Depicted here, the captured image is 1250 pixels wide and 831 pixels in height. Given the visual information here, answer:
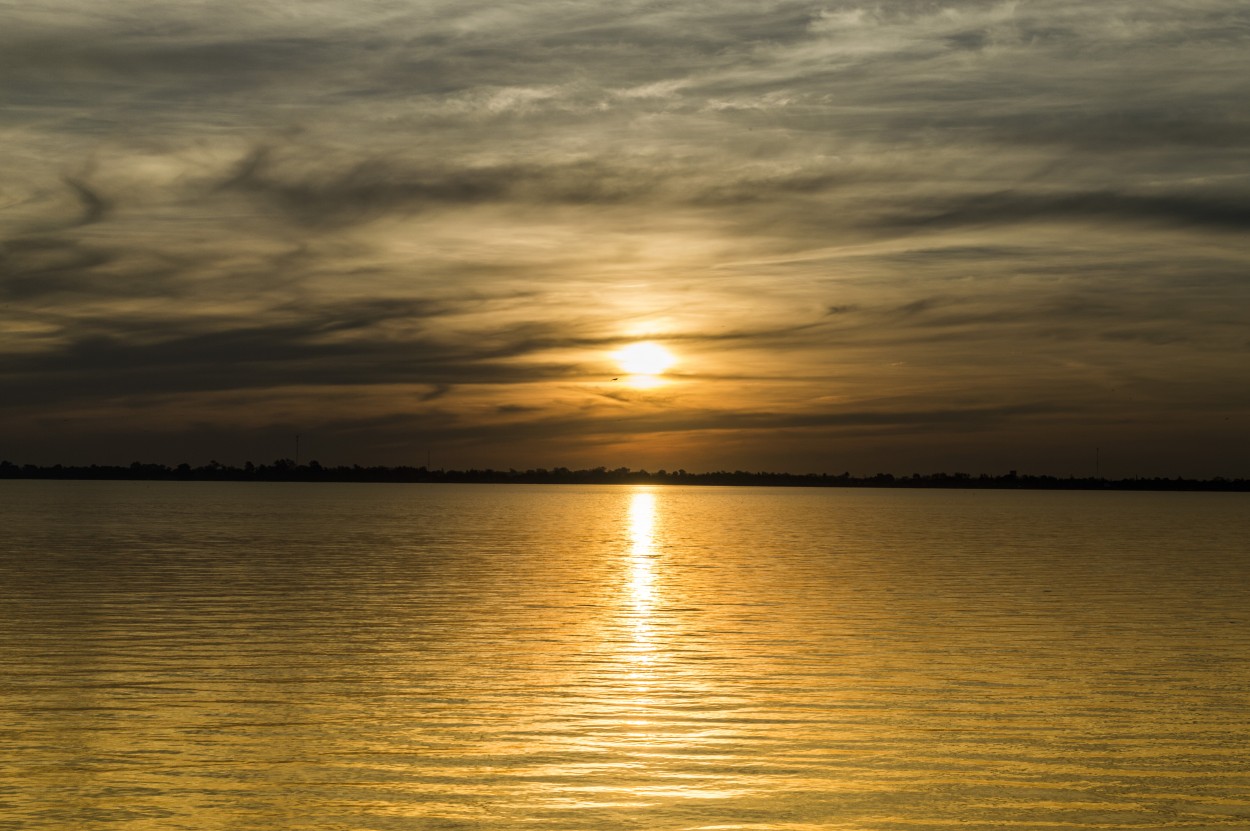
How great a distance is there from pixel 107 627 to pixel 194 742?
Answer: 19.4 metres

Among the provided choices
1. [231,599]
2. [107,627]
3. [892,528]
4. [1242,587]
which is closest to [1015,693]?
[107,627]

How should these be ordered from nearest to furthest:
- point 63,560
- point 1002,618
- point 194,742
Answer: point 194,742 < point 1002,618 < point 63,560

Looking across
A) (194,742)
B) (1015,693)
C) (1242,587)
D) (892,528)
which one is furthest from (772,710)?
(892,528)

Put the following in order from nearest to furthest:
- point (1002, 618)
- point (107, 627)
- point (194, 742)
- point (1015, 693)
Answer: point (194, 742) < point (1015, 693) < point (107, 627) < point (1002, 618)

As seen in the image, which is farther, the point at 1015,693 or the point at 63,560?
the point at 63,560

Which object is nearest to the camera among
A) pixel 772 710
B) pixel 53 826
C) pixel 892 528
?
pixel 53 826

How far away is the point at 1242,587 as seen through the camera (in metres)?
61.6

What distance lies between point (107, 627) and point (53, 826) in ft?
79.7

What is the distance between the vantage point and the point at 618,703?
2820 centimetres

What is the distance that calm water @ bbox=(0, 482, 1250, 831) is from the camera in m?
19.9

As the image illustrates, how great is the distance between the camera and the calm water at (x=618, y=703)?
19.9 meters

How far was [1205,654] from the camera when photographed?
3716 centimetres

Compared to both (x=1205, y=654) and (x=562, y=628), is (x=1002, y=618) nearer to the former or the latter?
(x=1205, y=654)

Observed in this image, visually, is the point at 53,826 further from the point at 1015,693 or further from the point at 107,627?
the point at 107,627
